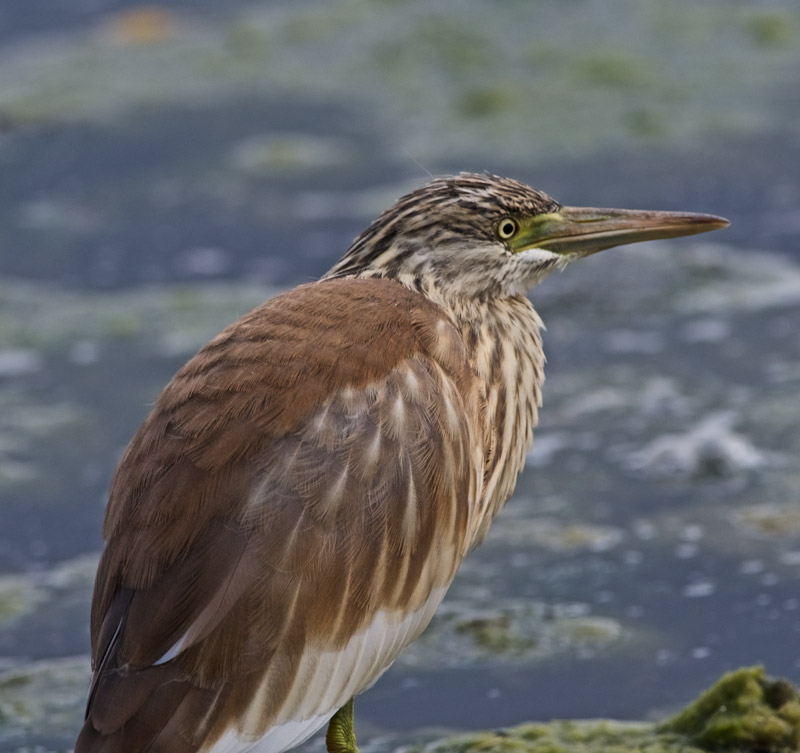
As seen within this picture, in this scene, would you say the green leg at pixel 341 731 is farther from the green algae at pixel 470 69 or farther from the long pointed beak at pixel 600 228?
the green algae at pixel 470 69

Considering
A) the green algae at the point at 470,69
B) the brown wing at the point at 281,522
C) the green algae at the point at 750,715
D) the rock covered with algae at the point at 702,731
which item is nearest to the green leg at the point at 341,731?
the brown wing at the point at 281,522

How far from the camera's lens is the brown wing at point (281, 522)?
2582 millimetres

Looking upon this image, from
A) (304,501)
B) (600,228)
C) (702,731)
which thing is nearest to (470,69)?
(600,228)

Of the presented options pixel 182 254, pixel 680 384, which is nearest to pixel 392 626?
pixel 680 384

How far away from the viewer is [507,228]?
3307mm

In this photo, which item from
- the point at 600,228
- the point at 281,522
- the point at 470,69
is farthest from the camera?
the point at 470,69

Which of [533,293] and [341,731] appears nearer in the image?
[341,731]

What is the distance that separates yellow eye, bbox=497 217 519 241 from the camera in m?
3.29

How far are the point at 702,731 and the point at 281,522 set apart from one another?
3.25 ft

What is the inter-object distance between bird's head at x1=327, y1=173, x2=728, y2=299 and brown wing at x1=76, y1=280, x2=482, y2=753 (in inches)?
8.7

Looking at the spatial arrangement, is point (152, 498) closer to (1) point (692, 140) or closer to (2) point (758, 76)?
(1) point (692, 140)

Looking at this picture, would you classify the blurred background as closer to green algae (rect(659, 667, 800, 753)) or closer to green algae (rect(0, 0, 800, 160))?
green algae (rect(0, 0, 800, 160))

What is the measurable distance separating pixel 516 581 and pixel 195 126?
3.71m

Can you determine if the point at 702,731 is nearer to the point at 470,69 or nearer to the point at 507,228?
the point at 507,228
